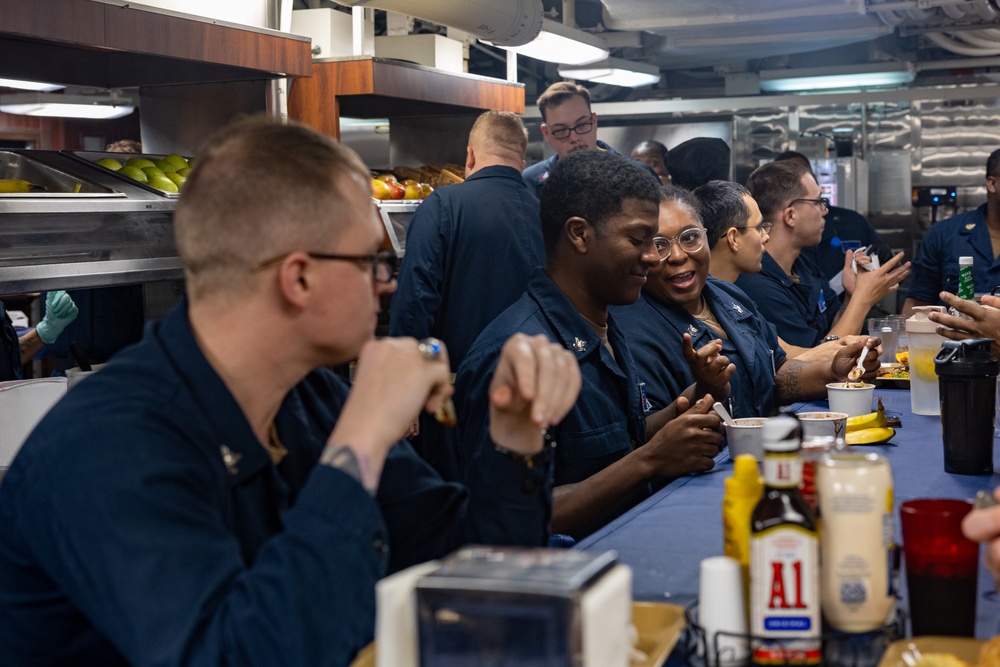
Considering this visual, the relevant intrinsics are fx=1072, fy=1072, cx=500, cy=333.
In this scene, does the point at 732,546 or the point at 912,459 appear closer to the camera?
the point at 732,546

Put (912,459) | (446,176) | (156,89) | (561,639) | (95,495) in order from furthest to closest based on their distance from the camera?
(446,176) → (156,89) → (912,459) → (95,495) → (561,639)

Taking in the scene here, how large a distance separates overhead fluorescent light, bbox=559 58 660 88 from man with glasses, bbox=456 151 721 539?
512 cm

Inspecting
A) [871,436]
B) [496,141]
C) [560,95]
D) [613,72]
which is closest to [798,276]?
[560,95]

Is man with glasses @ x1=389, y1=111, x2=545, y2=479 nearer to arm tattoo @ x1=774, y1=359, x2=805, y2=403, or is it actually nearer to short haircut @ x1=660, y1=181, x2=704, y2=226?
short haircut @ x1=660, y1=181, x2=704, y2=226

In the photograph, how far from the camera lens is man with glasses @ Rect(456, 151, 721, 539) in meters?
2.49

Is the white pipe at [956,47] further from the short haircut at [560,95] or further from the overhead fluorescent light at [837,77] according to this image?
the short haircut at [560,95]

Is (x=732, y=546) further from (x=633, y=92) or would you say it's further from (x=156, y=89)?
(x=633, y=92)

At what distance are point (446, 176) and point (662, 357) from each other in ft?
9.20

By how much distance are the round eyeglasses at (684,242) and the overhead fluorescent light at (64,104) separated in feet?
22.9

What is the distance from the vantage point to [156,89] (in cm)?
462

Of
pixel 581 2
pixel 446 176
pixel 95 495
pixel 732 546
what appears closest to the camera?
pixel 95 495

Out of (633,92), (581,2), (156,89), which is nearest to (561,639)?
(156,89)

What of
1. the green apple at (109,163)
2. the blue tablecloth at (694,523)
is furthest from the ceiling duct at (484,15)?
the blue tablecloth at (694,523)

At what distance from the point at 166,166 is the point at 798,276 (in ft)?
10.0
